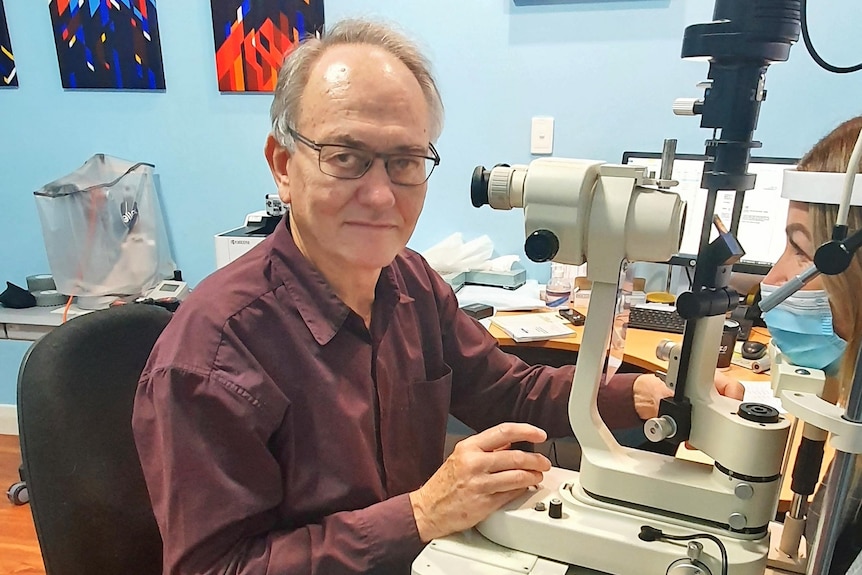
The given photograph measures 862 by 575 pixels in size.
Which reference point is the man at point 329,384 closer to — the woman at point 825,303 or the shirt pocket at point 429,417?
the shirt pocket at point 429,417

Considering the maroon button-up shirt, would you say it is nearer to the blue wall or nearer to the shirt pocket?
the shirt pocket

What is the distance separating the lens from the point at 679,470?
77cm

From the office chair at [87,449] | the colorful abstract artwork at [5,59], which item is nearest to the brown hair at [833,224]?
the office chair at [87,449]

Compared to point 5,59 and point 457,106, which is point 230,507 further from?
point 5,59

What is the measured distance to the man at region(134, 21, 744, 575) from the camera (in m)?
0.83

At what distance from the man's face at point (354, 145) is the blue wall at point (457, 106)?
790 mm

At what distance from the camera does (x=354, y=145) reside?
0.95 m

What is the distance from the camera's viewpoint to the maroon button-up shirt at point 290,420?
0.83 meters

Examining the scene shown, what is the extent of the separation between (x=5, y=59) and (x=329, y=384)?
2.45 m

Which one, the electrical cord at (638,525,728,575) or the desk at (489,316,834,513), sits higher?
the electrical cord at (638,525,728,575)

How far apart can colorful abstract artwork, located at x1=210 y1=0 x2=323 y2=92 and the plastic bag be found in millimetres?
501

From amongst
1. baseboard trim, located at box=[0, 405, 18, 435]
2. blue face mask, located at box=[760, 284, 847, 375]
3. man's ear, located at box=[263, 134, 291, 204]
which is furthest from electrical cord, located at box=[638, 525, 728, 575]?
baseboard trim, located at box=[0, 405, 18, 435]

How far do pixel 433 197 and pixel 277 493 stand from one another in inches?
64.1

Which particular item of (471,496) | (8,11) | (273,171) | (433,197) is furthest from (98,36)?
(471,496)
